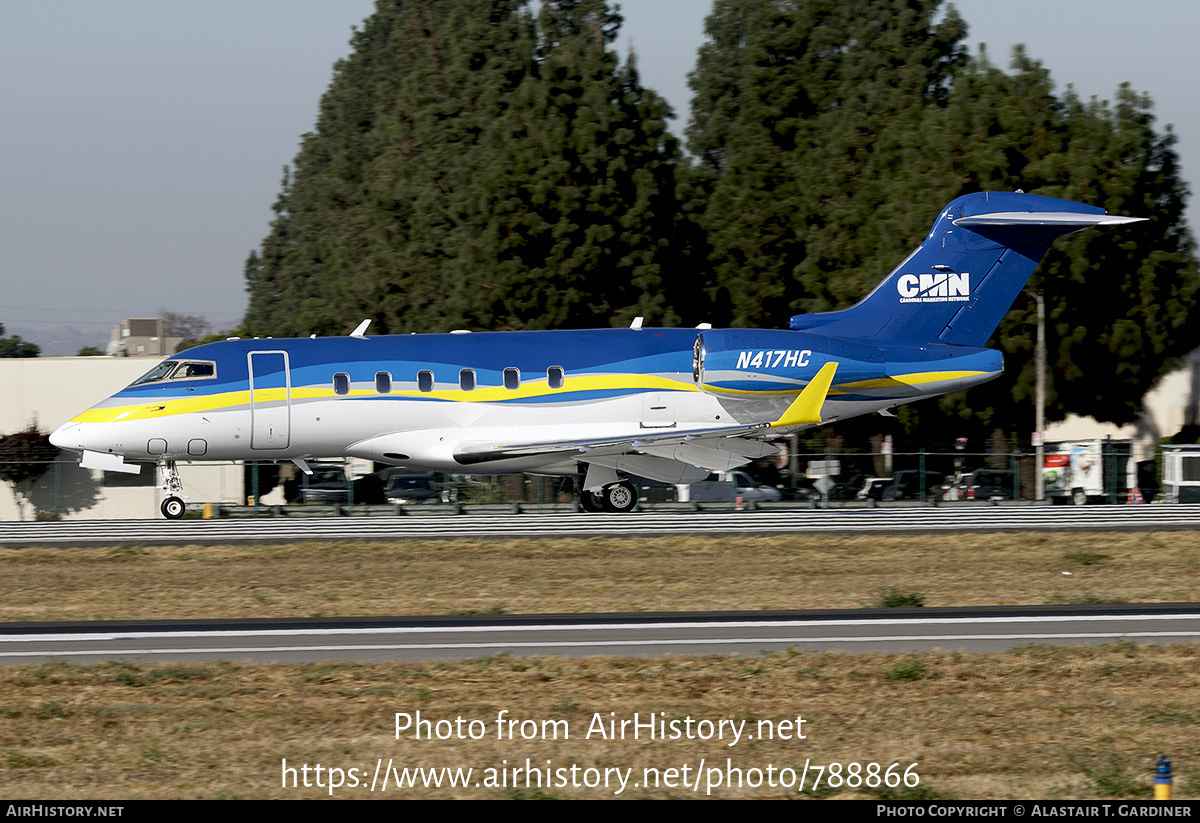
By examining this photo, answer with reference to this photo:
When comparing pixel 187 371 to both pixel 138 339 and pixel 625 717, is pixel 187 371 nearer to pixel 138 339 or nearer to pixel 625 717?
pixel 625 717

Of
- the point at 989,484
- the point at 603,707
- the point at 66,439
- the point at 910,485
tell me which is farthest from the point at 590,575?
the point at 989,484

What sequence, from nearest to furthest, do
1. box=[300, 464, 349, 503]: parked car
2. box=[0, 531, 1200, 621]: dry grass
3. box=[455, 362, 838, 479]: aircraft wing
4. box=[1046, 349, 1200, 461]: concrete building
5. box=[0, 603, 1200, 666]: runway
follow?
box=[0, 603, 1200, 666]: runway < box=[0, 531, 1200, 621]: dry grass < box=[455, 362, 838, 479]: aircraft wing < box=[300, 464, 349, 503]: parked car < box=[1046, 349, 1200, 461]: concrete building

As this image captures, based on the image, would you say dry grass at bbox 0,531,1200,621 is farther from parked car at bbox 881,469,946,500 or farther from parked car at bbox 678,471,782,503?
parked car at bbox 881,469,946,500

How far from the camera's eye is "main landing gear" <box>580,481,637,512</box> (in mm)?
26422

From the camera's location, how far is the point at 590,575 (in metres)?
18.9

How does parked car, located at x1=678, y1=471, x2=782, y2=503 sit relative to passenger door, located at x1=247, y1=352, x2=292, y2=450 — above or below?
below

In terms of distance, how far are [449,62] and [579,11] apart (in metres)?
6.45

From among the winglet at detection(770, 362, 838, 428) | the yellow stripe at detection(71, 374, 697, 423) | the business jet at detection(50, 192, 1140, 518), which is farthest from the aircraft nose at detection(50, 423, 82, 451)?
the winglet at detection(770, 362, 838, 428)

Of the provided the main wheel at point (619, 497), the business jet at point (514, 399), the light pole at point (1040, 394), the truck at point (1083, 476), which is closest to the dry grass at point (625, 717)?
the business jet at point (514, 399)

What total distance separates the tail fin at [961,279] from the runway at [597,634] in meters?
11.7

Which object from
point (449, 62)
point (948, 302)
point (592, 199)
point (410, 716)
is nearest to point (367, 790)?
point (410, 716)

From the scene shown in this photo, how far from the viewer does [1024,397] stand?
38344 mm

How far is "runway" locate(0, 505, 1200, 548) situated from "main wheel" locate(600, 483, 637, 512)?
10.8 inches

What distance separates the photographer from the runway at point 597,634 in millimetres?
12547
